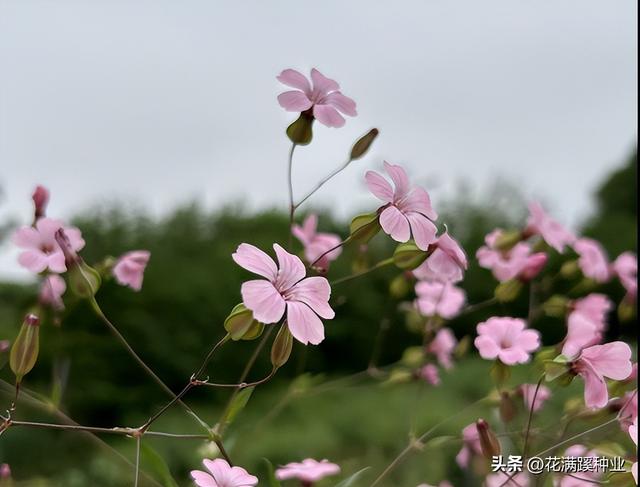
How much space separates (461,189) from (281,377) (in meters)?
2.16

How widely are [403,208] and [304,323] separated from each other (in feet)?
0.39

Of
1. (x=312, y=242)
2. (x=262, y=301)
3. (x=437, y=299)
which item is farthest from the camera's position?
(x=437, y=299)

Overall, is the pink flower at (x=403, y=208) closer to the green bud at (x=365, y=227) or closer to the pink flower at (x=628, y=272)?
the green bud at (x=365, y=227)

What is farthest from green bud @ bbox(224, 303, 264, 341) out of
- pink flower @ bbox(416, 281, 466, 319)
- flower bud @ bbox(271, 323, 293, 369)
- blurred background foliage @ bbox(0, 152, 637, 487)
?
blurred background foliage @ bbox(0, 152, 637, 487)

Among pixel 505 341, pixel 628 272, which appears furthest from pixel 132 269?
pixel 628 272

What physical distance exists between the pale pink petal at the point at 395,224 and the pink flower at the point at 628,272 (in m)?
0.43

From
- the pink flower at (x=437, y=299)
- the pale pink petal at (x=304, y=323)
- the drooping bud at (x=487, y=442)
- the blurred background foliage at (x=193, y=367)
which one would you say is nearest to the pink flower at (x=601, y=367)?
the drooping bud at (x=487, y=442)

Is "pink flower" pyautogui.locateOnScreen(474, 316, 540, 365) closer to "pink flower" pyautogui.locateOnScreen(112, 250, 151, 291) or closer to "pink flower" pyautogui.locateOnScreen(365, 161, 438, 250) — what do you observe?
"pink flower" pyautogui.locateOnScreen(365, 161, 438, 250)

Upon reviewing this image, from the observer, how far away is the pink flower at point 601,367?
45cm

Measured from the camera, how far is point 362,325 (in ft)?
10.4

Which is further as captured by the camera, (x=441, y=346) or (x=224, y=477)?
(x=441, y=346)

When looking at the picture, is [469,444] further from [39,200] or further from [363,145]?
[39,200]

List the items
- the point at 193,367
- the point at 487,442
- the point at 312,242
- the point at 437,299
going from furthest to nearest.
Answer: the point at 193,367, the point at 437,299, the point at 312,242, the point at 487,442

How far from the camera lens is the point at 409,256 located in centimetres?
52
